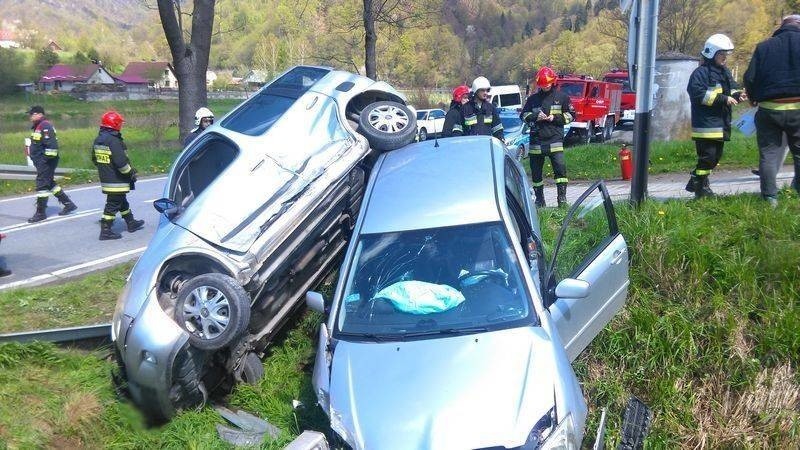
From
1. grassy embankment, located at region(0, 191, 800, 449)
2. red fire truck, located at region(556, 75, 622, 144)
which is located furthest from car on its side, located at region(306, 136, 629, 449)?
red fire truck, located at region(556, 75, 622, 144)

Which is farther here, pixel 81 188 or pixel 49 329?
pixel 81 188

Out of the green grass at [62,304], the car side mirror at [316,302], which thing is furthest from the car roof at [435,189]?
the green grass at [62,304]

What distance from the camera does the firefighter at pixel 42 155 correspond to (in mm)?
11766

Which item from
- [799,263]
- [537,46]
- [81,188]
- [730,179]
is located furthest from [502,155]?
[537,46]

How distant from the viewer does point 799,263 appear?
5.64 metres

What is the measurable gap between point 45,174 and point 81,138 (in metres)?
22.1

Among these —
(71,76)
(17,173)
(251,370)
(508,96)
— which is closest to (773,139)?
(251,370)

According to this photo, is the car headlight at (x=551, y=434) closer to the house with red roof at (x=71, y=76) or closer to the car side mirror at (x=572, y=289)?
the car side mirror at (x=572, y=289)

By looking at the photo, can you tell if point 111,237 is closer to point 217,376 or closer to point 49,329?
point 49,329

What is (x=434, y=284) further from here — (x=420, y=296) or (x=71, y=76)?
(x=71, y=76)

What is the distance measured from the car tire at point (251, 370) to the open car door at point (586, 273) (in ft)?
8.51

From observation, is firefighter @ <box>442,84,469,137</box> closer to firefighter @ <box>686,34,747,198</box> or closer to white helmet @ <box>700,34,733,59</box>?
firefighter @ <box>686,34,747,198</box>

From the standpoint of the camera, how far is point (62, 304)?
7.48 m

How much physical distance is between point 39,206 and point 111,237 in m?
2.30
